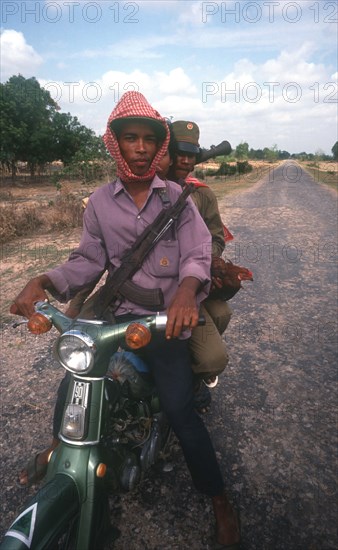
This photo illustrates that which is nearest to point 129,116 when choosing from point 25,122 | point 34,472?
point 34,472

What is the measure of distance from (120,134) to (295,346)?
3.05 meters

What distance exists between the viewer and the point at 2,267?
7180 mm

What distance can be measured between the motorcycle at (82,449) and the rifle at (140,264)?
15.0 inches

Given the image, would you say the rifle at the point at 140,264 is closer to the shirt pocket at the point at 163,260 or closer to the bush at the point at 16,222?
the shirt pocket at the point at 163,260

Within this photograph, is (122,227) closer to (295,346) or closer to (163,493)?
(163,493)

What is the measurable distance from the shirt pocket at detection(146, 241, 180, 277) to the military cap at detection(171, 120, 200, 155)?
1481 mm

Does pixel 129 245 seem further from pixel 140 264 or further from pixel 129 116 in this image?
pixel 129 116

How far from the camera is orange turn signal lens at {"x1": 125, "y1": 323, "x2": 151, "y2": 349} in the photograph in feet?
4.95

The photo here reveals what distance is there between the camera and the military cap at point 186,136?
3.28 meters

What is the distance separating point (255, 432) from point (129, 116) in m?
2.42

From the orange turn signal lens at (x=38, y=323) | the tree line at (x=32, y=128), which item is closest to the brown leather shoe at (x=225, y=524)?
the orange turn signal lens at (x=38, y=323)

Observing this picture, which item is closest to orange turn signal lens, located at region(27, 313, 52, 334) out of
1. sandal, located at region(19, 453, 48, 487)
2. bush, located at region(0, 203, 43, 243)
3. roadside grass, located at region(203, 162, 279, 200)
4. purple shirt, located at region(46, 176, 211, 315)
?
purple shirt, located at region(46, 176, 211, 315)

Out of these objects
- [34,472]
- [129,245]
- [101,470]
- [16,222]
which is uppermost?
[16,222]

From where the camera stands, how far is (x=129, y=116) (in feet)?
6.63
